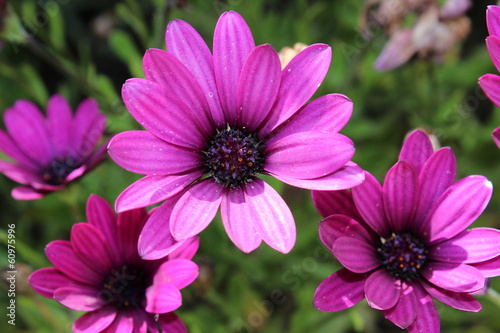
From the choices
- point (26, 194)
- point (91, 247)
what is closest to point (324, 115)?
point (91, 247)

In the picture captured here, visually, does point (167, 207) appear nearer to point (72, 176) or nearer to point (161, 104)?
point (161, 104)

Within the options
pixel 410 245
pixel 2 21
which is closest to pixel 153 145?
pixel 410 245

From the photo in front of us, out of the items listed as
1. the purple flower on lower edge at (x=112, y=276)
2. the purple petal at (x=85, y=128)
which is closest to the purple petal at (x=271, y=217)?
the purple flower on lower edge at (x=112, y=276)

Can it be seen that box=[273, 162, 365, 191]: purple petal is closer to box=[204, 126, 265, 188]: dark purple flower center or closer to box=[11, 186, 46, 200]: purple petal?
box=[204, 126, 265, 188]: dark purple flower center

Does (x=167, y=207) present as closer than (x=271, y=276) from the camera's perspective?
Yes

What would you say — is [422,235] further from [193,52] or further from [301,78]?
[193,52]

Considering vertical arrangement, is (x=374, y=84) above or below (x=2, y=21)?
below

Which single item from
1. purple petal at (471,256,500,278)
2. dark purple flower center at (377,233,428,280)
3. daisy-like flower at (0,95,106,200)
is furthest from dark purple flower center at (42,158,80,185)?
purple petal at (471,256,500,278)

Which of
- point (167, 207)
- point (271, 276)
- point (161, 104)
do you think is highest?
point (161, 104)
